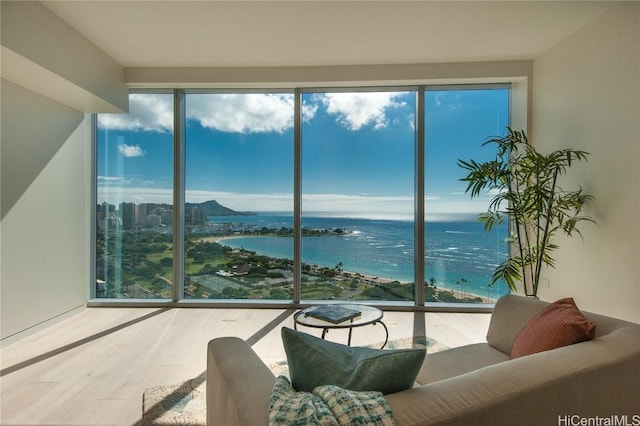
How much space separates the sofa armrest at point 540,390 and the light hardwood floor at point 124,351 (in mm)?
1886

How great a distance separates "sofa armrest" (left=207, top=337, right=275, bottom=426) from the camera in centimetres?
97

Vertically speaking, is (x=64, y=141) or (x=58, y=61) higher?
(x=58, y=61)

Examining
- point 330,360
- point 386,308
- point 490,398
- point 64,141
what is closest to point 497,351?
point 490,398

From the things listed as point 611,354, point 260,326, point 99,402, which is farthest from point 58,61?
point 611,354

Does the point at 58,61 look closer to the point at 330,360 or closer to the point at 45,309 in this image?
the point at 45,309

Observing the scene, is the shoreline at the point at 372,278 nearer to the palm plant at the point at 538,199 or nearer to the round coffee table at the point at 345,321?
the palm plant at the point at 538,199

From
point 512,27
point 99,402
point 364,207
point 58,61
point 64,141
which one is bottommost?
point 99,402

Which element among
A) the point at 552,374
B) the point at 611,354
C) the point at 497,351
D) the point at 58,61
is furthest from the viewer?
the point at 58,61

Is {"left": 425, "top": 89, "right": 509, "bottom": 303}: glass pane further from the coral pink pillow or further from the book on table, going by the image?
the coral pink pillow

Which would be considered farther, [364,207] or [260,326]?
[364,207]

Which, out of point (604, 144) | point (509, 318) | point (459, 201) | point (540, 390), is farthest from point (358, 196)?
point (540, 390)

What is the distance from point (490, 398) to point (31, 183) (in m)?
4.17

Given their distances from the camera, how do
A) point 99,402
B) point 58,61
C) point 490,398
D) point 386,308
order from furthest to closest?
1. point 386,308
2. point 58,61
3. point 99,402
4. point 490,398

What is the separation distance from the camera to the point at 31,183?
340 cm
